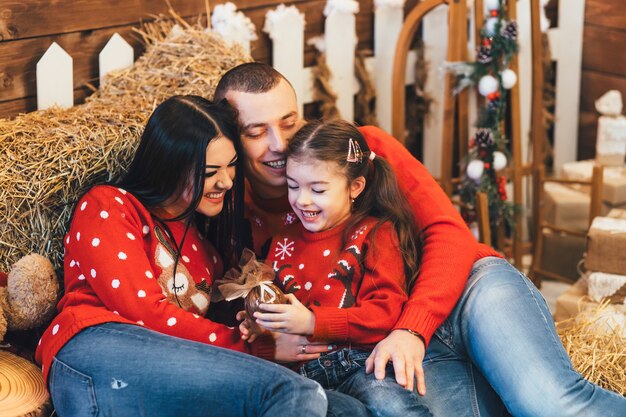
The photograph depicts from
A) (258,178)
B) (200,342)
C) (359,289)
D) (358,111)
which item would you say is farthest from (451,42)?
(200,342)

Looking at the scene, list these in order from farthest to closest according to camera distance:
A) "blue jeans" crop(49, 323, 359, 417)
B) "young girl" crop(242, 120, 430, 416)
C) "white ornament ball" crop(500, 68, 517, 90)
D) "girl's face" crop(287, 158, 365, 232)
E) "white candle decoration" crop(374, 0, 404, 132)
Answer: "white candle decoration" crop(374, 0, 404, 132) < "white ornament ball" crop(500, 68, 517, 90) < "girl's face" crop(287, 158, 365, 232) < "young girl" crop(242, 120, 430, 416) < "blue jeans" crop(49, 323, 359, 417)

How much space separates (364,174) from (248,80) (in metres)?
0.39

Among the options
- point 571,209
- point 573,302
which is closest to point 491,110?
point 571,209

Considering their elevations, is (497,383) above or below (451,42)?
below

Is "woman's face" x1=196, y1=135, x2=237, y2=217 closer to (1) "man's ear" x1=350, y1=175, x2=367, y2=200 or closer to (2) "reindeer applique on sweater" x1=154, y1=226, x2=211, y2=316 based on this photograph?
(2) "reindeer applique on sweater" x1=154, y1=226, x2=211, y2=316

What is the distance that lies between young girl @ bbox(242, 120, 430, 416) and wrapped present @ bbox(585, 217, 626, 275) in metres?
0.97

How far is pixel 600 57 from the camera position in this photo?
4117mm

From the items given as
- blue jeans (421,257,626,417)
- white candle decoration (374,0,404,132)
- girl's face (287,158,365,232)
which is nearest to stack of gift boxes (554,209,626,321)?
→ blue jeans (421,257,626,417)

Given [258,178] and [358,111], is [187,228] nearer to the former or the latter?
[258,178]

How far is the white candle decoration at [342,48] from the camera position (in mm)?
3447

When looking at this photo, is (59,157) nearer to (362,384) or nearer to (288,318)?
(288,318)

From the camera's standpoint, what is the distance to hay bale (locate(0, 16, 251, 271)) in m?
2.22

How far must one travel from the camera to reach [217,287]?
2.32 m

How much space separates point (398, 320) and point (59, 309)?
79 cm
